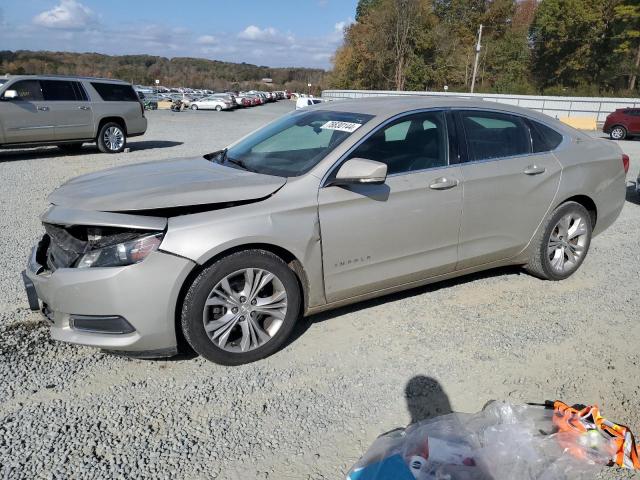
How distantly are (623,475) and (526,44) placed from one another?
62.3 m

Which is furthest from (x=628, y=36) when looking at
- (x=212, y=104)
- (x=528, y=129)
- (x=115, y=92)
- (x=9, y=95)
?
(x=528, y=129)

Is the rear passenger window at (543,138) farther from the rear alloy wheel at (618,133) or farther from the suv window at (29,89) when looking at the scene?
the rear alloy wheel at (618,133)

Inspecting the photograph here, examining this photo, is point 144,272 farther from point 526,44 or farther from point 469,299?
point 526,44

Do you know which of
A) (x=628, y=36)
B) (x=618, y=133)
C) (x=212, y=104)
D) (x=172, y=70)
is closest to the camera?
(x=618, y=133)

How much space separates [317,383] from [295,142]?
192 centimetres

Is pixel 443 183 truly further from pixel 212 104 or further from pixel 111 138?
pixel 212 104

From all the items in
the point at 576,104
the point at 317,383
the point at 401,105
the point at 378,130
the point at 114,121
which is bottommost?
the point at 317,383

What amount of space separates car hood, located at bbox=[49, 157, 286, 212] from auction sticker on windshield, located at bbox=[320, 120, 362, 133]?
0.65m

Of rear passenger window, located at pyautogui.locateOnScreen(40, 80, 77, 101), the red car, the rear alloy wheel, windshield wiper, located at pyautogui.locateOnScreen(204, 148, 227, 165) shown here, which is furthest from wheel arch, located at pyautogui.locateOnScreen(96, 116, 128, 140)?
the rear alloy wheel

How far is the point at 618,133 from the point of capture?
22062 millimetres

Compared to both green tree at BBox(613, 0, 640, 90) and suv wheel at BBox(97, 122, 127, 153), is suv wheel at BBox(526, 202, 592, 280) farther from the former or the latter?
green tree at BBox(613, 0, 640, 90)

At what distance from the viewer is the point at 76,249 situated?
3021 mm

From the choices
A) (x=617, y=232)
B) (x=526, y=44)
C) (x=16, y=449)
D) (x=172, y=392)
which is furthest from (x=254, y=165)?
(x=526, y=44)

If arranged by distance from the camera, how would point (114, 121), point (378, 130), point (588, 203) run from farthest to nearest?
point (114, 121), point (588, 203), point (378, 130)
